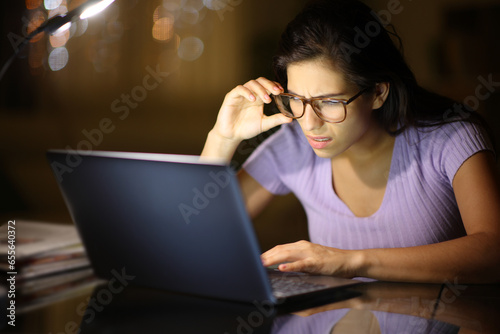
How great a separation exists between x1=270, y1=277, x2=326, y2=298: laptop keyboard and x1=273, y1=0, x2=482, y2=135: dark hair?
0.57 meters

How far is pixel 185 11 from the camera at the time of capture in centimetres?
414

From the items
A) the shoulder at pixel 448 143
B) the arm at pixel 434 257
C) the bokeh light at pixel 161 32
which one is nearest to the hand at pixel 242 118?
the shoulder at pixel 448 143

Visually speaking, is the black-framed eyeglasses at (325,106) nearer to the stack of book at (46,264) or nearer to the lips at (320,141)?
the lips at (320,141)

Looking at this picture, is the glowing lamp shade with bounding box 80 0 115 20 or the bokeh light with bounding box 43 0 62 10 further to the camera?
the bokeh light with bounding box 43 0 62 10

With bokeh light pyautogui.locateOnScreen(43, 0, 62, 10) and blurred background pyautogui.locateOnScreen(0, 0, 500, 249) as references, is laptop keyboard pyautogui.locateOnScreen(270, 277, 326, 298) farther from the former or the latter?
bokeh light pyautogui.locateOnScreen(43, 0, 62, 10)

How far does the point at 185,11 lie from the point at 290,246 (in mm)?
3444

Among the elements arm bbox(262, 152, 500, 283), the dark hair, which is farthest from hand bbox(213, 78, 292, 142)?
arm bbox(262, 152, 500, 283)

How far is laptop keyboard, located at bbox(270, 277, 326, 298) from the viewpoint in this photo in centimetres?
85

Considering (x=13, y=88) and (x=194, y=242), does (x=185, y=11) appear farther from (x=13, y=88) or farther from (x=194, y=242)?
(x=194, y=242)

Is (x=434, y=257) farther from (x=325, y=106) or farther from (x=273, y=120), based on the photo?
(x=273, y=120)

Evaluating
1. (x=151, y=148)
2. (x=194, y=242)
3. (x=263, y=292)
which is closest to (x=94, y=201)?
(x=194, y=242)

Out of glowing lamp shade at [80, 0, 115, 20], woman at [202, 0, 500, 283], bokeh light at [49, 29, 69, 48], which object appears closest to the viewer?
glowing lamp shade at [80, 0, 115, 20]

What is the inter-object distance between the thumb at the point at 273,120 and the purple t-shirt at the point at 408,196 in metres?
0.20

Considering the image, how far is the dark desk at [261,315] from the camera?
738 millimetres
